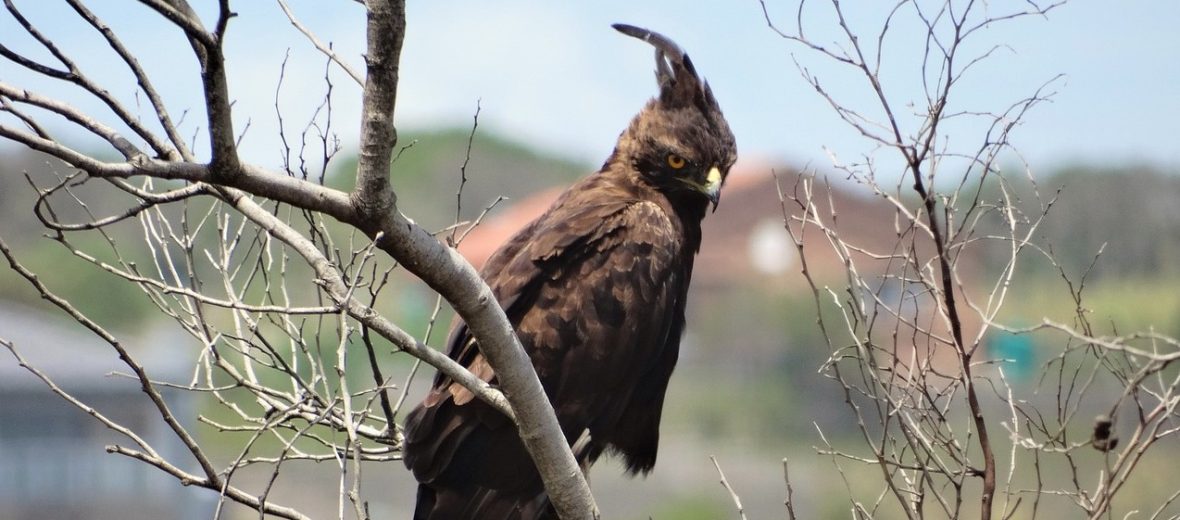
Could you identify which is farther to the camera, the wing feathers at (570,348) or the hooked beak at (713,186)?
the hooked beak at (713,186)

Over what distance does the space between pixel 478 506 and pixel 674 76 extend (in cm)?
195

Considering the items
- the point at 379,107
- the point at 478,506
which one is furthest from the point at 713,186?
the point at 379,107

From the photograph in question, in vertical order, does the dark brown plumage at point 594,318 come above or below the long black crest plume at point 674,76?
below

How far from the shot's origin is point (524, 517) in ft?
14.8

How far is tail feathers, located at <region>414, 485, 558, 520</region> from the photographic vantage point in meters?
4.49

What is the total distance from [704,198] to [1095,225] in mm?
13982

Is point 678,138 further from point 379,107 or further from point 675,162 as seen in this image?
point 379,107

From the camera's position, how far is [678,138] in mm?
5172

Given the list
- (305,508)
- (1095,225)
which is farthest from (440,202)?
(1095,225)

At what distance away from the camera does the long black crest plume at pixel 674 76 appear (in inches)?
209

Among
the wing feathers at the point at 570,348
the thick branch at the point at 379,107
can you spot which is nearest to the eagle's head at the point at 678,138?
the wing feathers at the point at 570,348

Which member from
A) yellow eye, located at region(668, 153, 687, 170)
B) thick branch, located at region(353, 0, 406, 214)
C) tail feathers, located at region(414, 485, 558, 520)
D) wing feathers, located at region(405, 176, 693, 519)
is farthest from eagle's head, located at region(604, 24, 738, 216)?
thick branch, located at region(353, 0, 406, 214)

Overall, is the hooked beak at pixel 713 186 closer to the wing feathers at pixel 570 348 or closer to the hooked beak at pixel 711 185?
the hooked beak at pixel 711 185

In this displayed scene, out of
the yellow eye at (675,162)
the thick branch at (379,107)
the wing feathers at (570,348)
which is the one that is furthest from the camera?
the yellow eye at (675,162)
